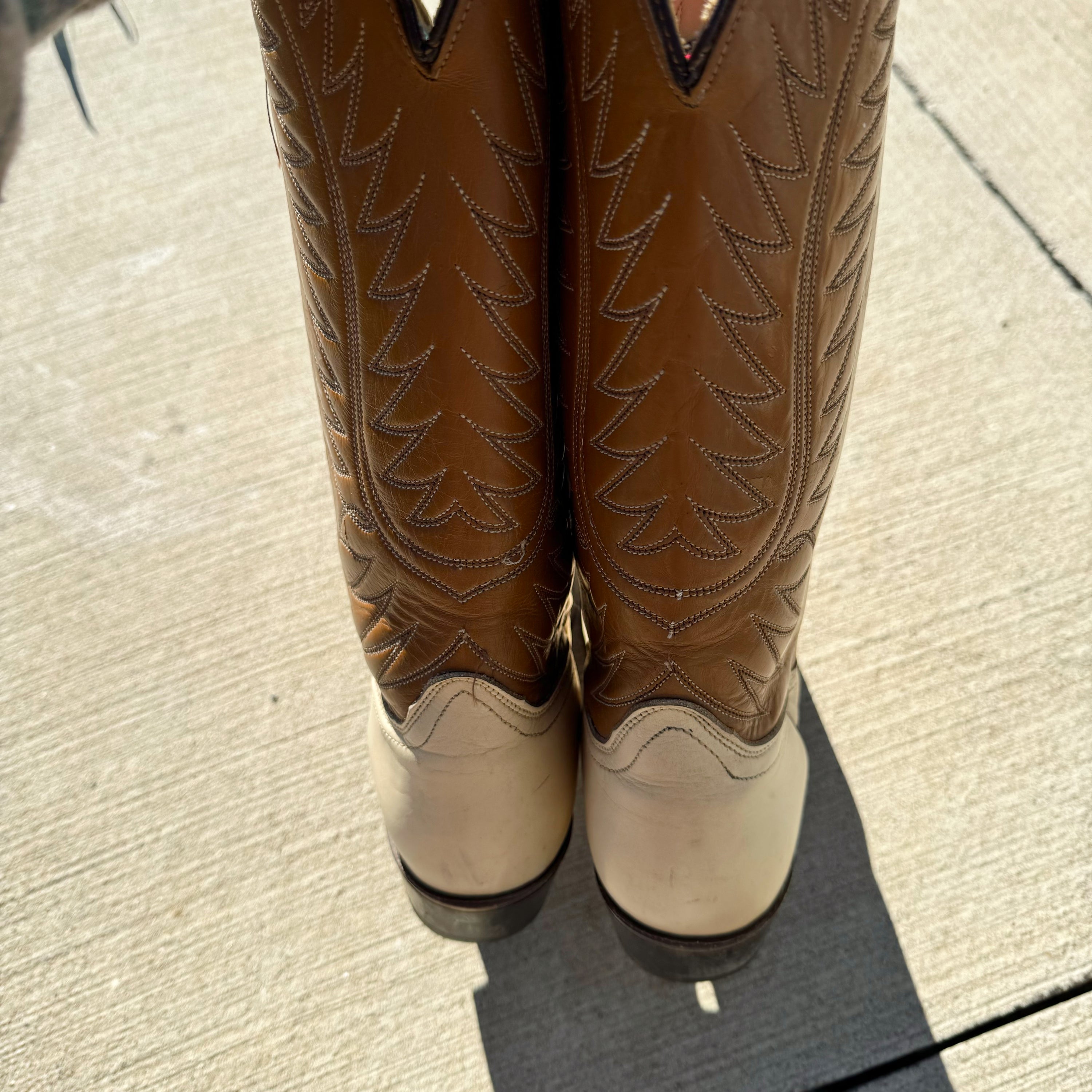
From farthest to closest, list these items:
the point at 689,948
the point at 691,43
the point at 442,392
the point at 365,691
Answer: the point at 365,691 → the point at 689,948 → the point at 442,392 → the point at 691,43

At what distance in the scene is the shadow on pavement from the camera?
2.80 ft

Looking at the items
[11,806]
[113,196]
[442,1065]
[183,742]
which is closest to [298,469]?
[183,742]

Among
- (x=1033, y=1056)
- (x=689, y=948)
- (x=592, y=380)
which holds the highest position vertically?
(x=592, y=380)

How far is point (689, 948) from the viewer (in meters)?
0.83

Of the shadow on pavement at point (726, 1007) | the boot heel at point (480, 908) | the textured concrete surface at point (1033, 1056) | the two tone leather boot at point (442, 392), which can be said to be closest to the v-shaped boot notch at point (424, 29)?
the two tone leather boot at point (442, 392)

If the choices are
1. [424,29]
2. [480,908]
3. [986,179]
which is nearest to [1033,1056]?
[480,908]

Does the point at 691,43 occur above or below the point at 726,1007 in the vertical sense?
above

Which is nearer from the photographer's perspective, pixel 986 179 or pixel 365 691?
pixel 365 691

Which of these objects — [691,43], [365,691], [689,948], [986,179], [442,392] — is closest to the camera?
[691,43]

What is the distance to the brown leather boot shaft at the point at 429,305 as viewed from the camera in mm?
509

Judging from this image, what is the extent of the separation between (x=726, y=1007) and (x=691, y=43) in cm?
76

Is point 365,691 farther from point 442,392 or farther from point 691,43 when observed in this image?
point 691,43

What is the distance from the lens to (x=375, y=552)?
68cm

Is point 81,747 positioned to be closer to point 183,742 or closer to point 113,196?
point 183,742
